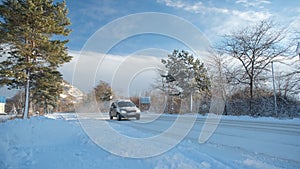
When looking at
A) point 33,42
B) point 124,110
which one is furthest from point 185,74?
point 33,42

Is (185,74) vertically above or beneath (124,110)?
above

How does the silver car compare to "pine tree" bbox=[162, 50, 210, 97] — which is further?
"pine tree" bbox=[162, 50, 210, 97]

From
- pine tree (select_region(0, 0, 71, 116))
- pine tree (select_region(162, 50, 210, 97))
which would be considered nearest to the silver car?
pine tree (select_region(0, 0, 71, 116))

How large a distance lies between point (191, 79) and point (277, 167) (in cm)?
2741

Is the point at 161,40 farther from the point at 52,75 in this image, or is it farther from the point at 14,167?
the point at 52,75

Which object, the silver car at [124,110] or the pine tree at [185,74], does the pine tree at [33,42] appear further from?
the pine tree at [185,74]

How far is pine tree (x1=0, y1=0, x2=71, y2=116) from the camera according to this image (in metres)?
16.3

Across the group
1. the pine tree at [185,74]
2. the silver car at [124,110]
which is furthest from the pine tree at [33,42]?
the pine tree at [185,74]

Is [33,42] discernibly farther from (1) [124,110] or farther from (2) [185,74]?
(2) [185,74]

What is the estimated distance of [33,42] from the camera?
17688 mm

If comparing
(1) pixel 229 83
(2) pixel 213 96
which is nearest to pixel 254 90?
(1) pixel 229 83

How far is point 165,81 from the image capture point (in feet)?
112

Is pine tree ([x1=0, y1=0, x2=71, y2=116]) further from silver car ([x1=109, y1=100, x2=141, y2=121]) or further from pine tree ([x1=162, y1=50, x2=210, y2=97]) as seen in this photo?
pine tree ([x1=162, y1=50, x2=210, y2=97])

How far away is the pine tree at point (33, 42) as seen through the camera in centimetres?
1630
